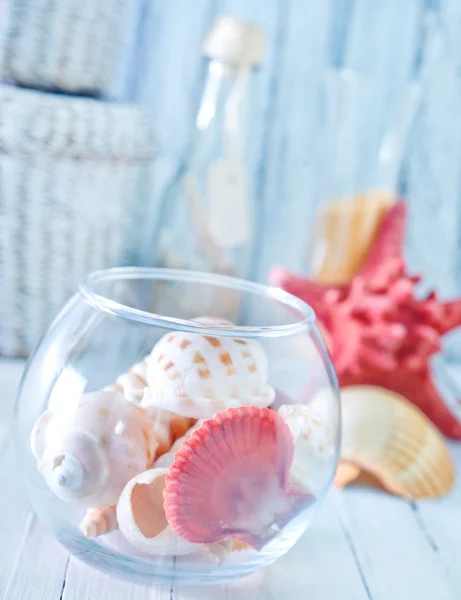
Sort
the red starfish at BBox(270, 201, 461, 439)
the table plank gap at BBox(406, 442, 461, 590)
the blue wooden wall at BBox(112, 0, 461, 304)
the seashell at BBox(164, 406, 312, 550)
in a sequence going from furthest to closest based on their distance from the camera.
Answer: the blue wooden wall at BBox(112, 0, 461, 304)
the red starfish at BBox(270, 201, 461, 439)
the table plank gap at BBox(406, 442, 461, 590)
the seashell at BBox(164, 406, 312, 550)

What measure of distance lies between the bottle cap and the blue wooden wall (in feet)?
0.38

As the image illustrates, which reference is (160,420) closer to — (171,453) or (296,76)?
(171,453)

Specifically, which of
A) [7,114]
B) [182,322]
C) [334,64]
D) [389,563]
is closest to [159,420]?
[182,322]

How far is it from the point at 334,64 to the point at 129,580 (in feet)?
2.33

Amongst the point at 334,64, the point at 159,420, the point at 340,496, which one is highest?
the point at 334,64

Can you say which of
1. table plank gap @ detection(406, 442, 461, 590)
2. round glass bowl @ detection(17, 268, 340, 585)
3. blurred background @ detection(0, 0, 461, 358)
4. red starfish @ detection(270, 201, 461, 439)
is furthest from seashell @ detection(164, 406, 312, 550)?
blurred background @ detection(0, 0, 461, 358)

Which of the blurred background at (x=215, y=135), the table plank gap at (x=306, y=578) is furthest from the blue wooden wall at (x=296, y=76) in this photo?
the table plank gap at (x=306, y=578)

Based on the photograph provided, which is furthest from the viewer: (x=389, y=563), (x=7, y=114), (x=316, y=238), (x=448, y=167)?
(x=448, y=167)

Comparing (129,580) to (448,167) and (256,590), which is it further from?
(448,167)

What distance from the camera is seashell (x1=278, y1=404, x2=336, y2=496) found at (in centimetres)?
38

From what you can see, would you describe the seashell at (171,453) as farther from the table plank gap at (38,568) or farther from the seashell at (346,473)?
the seashell at (346,473)

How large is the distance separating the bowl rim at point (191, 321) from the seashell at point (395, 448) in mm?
153

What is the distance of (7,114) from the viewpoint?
71 centimetres

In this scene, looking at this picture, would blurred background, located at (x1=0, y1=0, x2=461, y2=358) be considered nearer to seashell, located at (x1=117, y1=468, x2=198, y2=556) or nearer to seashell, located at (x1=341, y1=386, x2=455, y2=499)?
seashell, located at (x1=341, y1=386, x2=455, y2=499)
